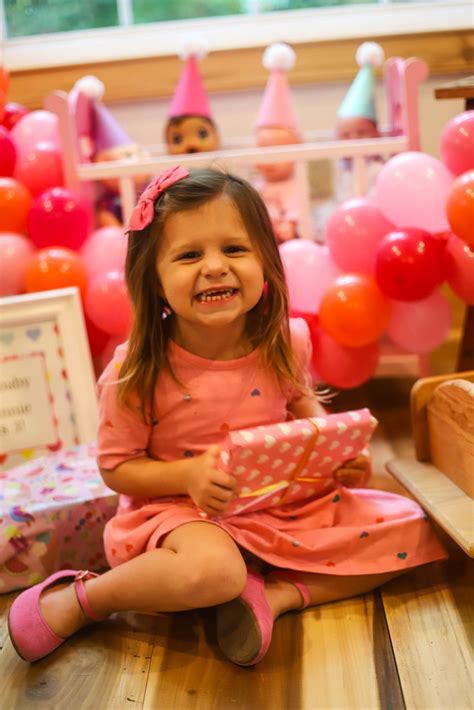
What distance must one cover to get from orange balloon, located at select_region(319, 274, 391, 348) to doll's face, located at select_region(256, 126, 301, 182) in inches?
19.1

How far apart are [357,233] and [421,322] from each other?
0.21 m

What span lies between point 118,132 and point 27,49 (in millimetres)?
571

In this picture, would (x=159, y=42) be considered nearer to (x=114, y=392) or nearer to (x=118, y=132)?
(x=118, y=132)

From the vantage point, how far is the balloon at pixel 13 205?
168cm

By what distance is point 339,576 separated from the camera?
1.11 meters

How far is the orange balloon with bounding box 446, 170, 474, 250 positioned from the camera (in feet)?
4.58

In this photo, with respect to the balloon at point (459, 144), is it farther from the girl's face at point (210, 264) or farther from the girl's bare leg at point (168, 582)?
the girl's bare leg at point (168, 582)

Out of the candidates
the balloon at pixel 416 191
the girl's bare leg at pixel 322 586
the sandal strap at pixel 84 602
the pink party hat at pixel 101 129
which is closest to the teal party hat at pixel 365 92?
the balloon at pixel 416 191

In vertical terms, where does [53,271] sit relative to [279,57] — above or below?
below

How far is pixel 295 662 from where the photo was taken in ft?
3.24

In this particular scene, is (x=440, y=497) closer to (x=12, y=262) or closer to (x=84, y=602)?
(x=84, y=602)

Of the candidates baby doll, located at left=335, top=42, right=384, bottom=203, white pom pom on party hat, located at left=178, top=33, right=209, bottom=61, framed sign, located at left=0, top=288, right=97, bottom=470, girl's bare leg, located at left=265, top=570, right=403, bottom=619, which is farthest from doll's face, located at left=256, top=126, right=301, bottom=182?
girl's bare leg, located at left=265, top=570, right=403, bottom=619

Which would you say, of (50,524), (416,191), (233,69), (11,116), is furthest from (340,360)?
(233,69)

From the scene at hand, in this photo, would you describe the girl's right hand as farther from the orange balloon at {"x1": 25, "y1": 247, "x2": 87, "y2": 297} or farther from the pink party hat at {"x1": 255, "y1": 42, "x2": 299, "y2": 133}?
the pink party hat at {"x1": 255, "y1": 42, "x2": 299, "y2": 133}
